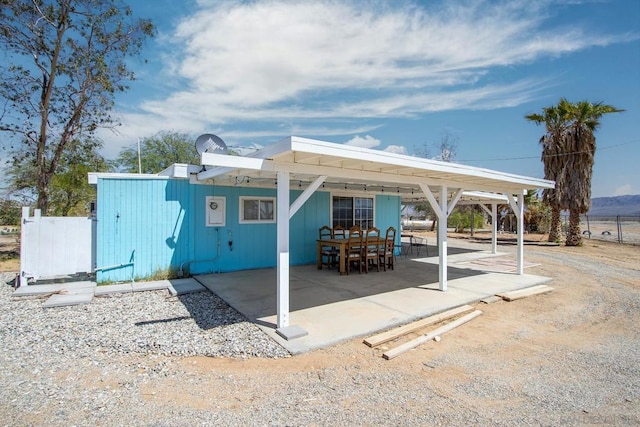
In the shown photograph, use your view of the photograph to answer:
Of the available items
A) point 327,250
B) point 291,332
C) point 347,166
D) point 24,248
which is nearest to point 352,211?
point 327,250

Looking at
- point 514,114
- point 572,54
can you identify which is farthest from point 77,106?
point 514,114

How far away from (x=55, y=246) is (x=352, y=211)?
7.31 m

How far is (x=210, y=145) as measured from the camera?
6273 millimetres

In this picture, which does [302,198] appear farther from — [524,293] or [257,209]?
[524,293]

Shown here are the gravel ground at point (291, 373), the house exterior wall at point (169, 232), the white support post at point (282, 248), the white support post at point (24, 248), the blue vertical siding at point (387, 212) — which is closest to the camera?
the gravel ground at point (291, 373)

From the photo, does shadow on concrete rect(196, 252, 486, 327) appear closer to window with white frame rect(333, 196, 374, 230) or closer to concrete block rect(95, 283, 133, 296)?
concrete block rect(95, 283, 133, 296)

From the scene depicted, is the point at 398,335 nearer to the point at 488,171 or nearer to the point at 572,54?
the point at 488,171

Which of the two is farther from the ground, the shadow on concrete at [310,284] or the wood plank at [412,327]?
the shadow on concrete at [310,284]

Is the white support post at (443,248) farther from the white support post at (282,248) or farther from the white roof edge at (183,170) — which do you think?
the white roof edge at (183,170)

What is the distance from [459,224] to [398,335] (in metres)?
22.0

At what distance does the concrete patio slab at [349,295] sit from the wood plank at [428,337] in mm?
343

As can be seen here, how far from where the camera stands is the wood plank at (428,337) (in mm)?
3509

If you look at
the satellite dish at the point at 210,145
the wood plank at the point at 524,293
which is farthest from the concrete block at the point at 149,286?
the wood plank at the point at 524,293

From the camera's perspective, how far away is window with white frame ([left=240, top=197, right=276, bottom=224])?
790 cm
